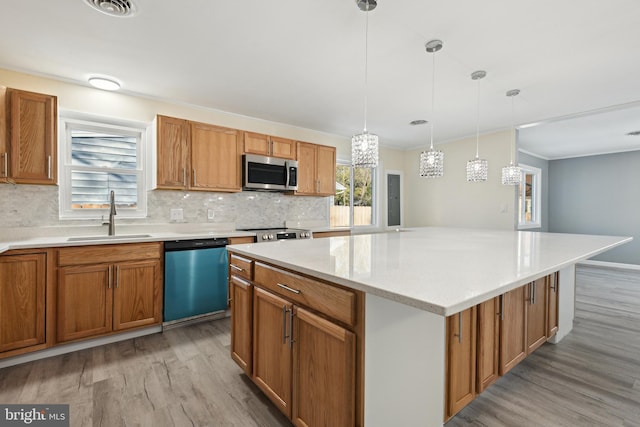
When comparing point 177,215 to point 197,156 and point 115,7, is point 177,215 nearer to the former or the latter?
point 197,156

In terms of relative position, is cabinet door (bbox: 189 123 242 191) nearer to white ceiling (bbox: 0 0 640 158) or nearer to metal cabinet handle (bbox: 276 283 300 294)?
white ceiling (bbox: 0 0 640 158)

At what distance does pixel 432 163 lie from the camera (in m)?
2.71

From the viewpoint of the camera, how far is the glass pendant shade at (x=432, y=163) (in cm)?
271

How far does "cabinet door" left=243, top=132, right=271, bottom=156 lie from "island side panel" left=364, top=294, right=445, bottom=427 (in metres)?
2.93

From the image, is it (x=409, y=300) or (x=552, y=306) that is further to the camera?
(x=552, y=306)

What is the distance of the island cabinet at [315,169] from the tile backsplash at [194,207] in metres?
0.33

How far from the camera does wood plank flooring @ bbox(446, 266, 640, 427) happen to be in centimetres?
166

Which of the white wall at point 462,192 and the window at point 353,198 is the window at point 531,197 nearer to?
the white wall at point 462,192

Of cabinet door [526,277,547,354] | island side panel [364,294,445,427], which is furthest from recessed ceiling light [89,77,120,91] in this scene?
cabinet door [526,277,547,354]

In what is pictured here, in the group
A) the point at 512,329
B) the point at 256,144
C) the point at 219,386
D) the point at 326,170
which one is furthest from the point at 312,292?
the point at 326,170

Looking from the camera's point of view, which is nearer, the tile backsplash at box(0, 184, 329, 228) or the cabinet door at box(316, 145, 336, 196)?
the tile backsplash at box(0, 184, 329, 228)

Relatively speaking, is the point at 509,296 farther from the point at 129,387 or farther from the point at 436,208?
the point at 436,208

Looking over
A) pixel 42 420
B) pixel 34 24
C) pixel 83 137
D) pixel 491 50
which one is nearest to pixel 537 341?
pixel 491 50

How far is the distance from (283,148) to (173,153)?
1349 mm
